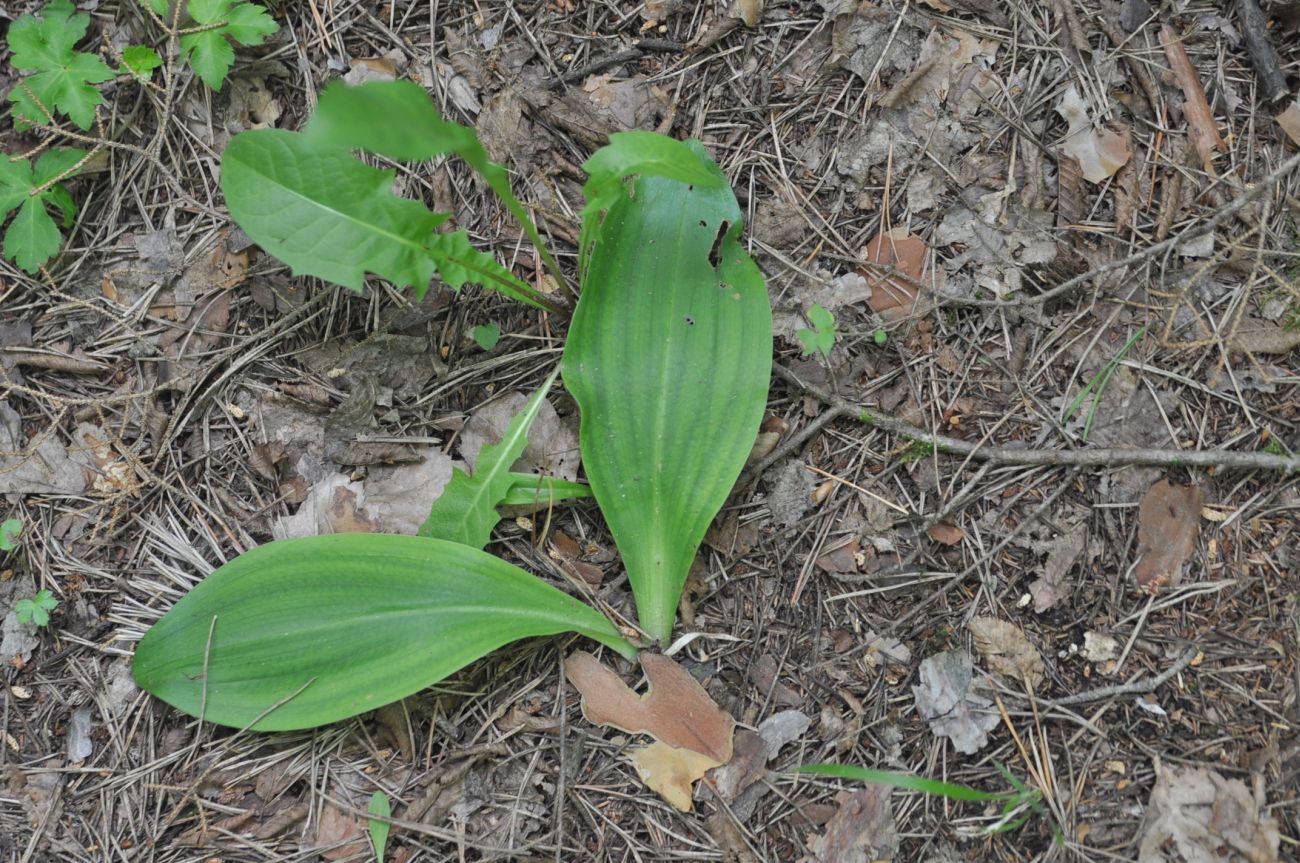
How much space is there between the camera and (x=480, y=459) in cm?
207

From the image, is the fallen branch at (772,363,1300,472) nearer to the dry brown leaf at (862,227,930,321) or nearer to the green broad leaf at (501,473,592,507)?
the dry brown leaf at (862,227,930,321)

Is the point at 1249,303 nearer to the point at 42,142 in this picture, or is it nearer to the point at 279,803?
the point at 279,803

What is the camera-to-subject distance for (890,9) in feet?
7.20

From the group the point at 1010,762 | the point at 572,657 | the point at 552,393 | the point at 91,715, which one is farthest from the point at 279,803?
the point at 1010,762

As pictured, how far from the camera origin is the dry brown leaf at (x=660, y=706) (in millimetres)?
1952

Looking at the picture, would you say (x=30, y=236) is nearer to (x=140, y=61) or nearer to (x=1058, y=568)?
(x=140, y=61)

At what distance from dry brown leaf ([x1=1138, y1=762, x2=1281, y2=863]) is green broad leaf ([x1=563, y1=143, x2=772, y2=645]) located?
1078 mm

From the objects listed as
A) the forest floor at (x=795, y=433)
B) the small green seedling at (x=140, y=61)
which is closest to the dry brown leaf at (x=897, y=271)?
the forest floor at (x=795, y=433)

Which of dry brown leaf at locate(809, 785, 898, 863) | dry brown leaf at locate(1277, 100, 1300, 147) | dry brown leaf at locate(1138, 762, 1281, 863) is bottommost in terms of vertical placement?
dry brown leaf at locate(809, 785, 898, 863)

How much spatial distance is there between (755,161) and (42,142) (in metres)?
1.81

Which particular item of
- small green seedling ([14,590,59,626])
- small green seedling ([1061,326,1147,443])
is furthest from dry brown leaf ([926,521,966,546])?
small green seedling ([14,590,59,626])

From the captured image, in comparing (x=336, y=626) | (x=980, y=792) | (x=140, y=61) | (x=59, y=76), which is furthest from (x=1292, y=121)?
(x=59, y=76)

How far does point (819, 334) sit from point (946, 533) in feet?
1.79

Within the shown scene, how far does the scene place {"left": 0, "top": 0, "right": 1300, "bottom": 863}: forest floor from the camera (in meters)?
1.91
